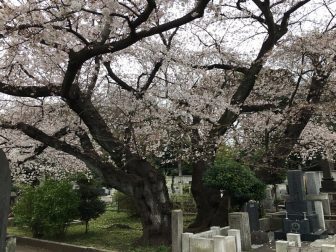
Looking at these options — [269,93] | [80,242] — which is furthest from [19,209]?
[269,93]

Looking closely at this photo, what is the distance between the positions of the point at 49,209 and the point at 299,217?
7.75m

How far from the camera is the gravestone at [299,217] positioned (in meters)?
9.82

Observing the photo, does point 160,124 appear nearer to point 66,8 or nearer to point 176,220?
point 176,220

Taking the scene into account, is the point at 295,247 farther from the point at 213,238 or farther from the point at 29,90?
the point at 29,90

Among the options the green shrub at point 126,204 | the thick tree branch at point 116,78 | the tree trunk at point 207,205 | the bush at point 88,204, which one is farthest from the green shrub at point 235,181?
the green shrub at point 126,204

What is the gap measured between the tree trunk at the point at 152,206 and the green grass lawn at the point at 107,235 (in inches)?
18.5

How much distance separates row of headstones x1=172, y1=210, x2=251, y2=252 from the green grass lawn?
2.40 feet

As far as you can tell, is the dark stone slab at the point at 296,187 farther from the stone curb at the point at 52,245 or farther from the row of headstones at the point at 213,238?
the stone curb at the point at 52,245

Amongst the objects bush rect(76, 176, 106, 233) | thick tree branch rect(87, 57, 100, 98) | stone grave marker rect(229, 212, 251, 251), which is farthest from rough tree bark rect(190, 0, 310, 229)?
thick tree branch rect(87, 57, 100, 98)

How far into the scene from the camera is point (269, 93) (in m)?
12.9

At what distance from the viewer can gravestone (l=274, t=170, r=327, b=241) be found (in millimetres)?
9820

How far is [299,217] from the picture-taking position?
399 inches

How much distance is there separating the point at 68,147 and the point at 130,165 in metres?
1.76

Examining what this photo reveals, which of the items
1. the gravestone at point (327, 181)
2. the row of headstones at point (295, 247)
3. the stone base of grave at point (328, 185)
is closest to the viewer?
the row of headstones at point (295, 247)
